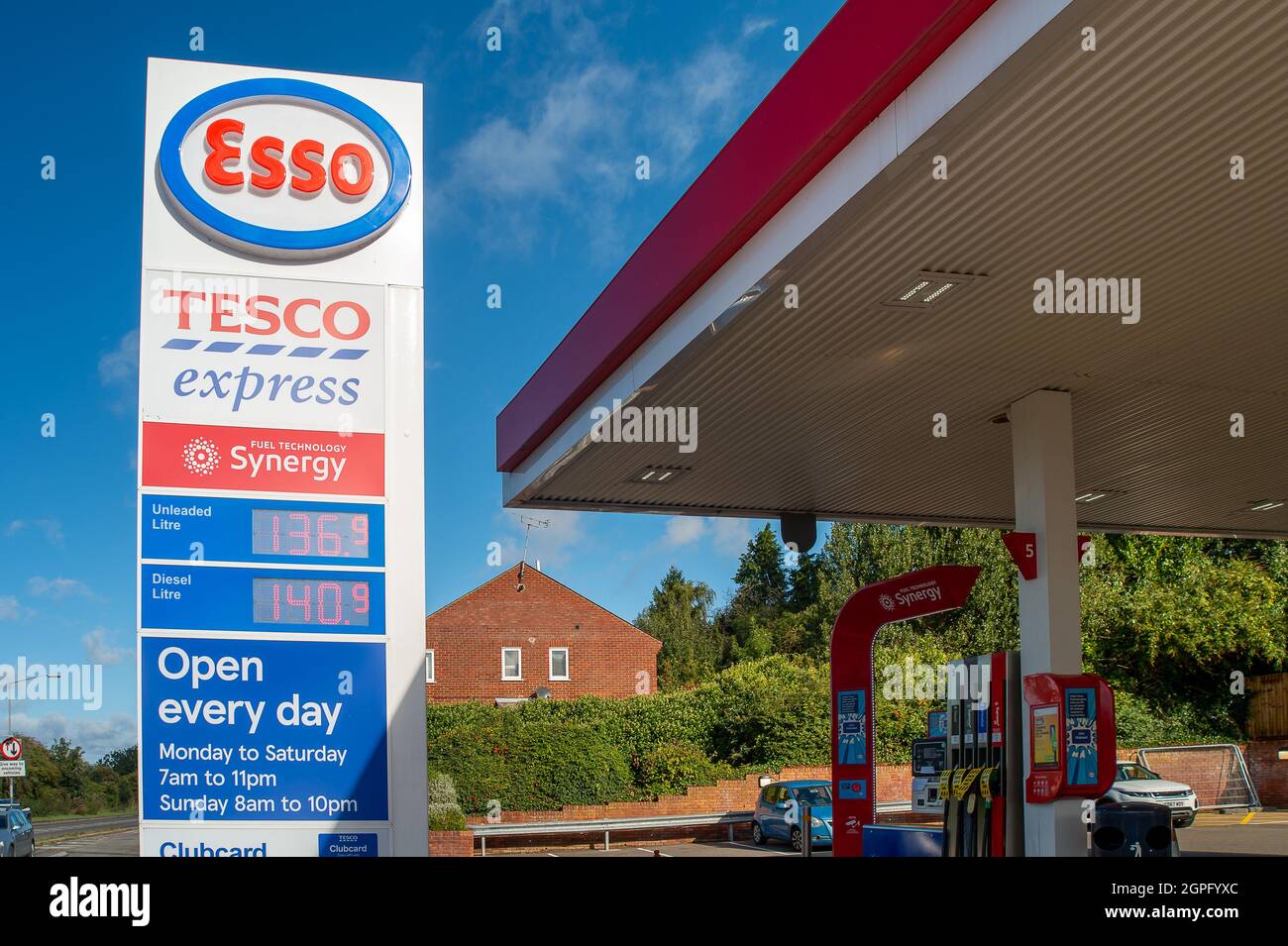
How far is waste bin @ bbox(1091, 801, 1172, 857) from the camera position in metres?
10.0

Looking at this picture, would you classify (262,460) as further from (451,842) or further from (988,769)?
(451,842)

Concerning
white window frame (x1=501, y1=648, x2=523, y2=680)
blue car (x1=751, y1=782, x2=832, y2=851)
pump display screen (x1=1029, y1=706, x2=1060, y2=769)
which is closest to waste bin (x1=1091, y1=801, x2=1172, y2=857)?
pump display screen (x1=1029, y1=706, x2=1060, y2=769)

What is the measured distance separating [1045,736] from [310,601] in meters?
6.37

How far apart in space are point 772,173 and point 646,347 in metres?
3.08

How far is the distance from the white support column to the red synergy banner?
609 cm

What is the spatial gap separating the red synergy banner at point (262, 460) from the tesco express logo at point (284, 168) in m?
1.21

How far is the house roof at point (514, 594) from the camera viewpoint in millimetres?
43844

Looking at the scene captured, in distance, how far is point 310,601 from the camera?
26.9ft

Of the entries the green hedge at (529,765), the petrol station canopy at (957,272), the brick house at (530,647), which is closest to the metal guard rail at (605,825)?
the green hedge at (529,765)

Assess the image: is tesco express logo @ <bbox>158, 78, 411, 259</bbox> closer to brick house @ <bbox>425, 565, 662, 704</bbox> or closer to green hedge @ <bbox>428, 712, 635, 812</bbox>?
green hedge @ <bbox>428, 712, 635, 812</bbox>

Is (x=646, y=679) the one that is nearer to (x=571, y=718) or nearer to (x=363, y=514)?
(x=571, y=718)

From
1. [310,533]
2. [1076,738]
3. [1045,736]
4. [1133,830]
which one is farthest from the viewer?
[1045,736]

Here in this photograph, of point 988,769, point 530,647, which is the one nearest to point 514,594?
point 530,647
